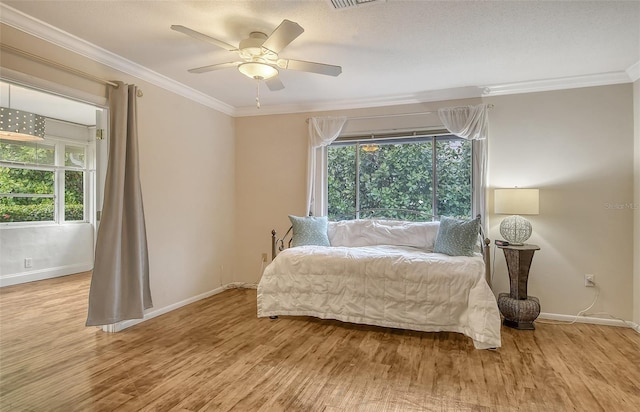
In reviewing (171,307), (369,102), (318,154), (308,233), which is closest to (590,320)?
(308,233)

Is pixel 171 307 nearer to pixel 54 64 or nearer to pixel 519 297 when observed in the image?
pixel 54 64

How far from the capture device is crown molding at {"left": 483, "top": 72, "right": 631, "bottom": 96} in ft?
10.8

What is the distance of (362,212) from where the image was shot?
437 centimetres

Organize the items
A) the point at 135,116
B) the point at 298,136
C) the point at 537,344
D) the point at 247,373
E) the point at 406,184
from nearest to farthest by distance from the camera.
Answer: the point at 247,373
the point at 537,344
the point at 135,116
the point at 406,184
the point at 298,136

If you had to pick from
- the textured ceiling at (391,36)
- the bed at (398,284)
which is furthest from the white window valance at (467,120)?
the bed at (398,284)

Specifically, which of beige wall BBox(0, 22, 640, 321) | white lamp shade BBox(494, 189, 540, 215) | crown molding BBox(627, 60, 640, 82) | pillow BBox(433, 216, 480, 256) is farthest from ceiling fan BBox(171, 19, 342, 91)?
crown molding BBox(627, 60, 640, 82)

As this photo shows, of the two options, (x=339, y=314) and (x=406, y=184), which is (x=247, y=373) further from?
(x=406, y=184)

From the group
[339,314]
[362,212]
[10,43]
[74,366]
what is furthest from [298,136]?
[74,366]

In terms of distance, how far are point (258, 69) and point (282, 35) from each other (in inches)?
18.1

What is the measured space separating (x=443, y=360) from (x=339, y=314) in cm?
102

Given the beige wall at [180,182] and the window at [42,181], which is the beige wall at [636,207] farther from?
the window at [42,181]

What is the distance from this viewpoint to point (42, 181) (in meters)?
5.45

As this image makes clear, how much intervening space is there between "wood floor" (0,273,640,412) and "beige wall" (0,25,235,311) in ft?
2.13

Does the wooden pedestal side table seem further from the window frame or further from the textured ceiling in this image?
the window frame
